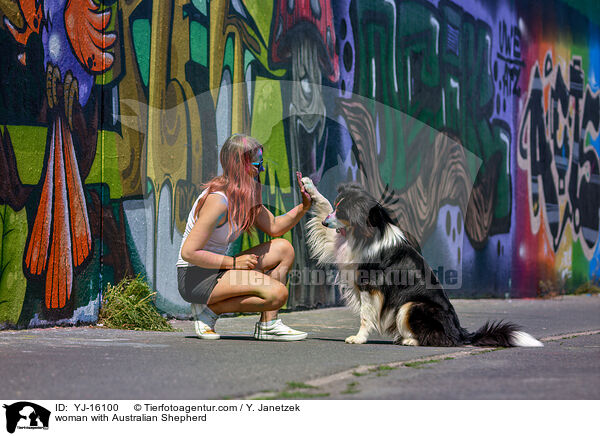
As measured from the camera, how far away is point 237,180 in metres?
5.75

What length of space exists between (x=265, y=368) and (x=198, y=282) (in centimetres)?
161

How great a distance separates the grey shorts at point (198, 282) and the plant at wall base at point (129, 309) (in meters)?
1.02

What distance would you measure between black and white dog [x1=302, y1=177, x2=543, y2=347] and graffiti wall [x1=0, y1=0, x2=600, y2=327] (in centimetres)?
209

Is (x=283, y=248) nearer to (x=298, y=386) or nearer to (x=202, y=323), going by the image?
(x=202, y=323)

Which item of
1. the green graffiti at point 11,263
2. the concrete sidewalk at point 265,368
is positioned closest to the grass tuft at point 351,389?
the concrete sidewalk at point 265,368

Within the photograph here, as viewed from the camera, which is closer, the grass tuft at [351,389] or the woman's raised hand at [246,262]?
the grass tuft at [351,389]

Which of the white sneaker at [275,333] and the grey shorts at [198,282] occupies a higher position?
the grey shorts at [198,282]

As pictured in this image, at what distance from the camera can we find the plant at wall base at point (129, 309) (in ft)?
21.8

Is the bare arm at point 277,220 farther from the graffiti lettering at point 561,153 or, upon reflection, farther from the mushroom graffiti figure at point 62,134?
the graffiti lettering at point 561,153
